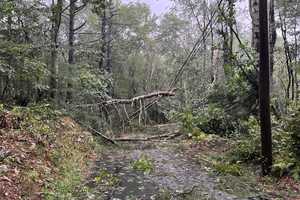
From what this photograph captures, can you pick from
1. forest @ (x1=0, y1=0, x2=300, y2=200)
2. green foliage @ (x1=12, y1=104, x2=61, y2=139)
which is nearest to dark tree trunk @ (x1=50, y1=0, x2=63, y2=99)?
forest @ (x1=0, y1=0, x2=300, y2=200)

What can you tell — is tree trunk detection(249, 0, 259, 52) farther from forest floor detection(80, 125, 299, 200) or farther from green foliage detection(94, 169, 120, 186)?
green foliage detection(94, 169, 120, 186)

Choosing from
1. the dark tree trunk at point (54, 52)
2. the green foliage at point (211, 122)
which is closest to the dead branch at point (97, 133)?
the dark tree trunk at point (54, 52)

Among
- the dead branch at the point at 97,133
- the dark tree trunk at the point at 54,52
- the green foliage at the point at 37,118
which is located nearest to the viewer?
the green foliage at the point at 37,118

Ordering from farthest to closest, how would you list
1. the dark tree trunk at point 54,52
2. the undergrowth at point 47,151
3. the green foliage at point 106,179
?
the dark tree trunk at point 54,52, the green foliage at point 106,179, the undergrowth at point 47,151

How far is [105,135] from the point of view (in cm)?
1353

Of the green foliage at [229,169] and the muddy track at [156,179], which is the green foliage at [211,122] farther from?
the green foliage at [229,169]

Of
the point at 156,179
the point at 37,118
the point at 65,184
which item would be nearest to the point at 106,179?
the point at 156,179

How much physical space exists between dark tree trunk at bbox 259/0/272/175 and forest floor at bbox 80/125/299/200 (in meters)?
0.56

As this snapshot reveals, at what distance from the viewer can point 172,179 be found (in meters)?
8.13

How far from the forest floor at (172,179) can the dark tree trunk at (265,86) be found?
56 cm

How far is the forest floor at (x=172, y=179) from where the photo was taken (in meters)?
6.92

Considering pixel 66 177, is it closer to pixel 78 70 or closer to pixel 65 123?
pixel 65 123

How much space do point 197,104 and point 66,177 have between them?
9.91 m

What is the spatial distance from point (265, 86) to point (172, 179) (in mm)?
2695
